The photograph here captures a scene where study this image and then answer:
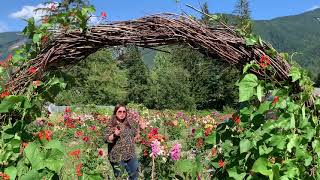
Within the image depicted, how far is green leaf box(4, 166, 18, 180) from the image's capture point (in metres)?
3.16

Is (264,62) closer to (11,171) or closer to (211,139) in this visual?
(211,139)

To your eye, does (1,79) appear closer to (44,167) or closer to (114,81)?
(44,167)

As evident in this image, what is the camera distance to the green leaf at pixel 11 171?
124 inches

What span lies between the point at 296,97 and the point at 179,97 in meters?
34.4

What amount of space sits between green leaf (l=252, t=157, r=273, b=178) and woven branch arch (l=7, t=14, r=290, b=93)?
56 centimetres

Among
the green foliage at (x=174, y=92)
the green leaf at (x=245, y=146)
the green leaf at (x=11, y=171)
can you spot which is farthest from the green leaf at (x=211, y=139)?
the green foliage at (x=174, y=92)

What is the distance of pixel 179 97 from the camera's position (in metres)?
37.8

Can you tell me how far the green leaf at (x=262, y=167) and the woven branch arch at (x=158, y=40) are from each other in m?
0.56

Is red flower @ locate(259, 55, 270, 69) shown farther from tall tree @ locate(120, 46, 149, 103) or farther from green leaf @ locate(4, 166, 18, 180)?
tall tree @ locate(120, 46, 149, 103)

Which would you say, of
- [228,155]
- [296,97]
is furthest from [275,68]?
[228,155]

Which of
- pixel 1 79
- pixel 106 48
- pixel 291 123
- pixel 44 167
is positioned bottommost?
pixel 44 167

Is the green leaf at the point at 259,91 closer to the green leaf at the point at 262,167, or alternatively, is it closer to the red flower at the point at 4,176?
the green leaf at the point at 262,167

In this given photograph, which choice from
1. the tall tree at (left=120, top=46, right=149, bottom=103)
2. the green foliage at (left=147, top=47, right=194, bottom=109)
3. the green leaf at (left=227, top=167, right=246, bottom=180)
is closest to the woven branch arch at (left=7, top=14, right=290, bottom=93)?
the green leaf at (left=227, top=167, right=246, bottom=180)

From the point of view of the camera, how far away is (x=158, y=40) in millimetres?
3367
